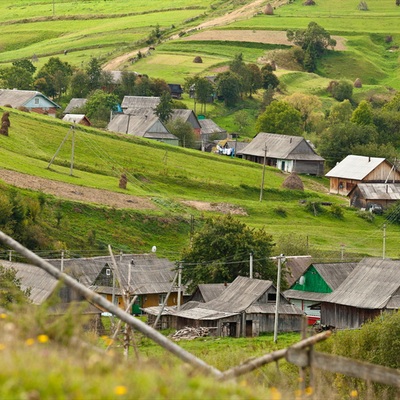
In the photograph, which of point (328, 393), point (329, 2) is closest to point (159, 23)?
point (329, 2)

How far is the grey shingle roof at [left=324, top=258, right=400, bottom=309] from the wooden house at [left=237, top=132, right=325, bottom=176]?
147 ft

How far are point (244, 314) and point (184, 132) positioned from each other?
52.9 m

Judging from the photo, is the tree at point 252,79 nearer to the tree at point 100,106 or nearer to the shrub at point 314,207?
the tree at point 100,106

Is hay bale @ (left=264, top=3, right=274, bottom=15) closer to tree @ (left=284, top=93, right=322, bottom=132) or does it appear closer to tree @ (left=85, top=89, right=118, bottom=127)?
tree @ (left=284, top=93, right=322, bottom=132)

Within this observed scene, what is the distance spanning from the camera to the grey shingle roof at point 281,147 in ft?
301

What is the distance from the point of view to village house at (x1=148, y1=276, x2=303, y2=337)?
4378 cm

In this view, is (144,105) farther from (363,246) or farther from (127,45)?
(363,246)

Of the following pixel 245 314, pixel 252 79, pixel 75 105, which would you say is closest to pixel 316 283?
pixel 245 314

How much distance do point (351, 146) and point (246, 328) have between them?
2032 inches

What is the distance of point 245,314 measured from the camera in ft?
146

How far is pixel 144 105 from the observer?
10756 centimetres

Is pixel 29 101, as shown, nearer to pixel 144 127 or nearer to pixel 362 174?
pixel 144 127

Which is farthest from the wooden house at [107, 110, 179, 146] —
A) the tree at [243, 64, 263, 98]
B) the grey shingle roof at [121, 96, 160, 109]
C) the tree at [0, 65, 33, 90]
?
the tree at [243, 64, 263, 98]

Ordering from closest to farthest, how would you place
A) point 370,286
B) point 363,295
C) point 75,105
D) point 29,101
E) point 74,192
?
point 363,295
point 370,286
point 74,192
point 29,101
point 75,105
